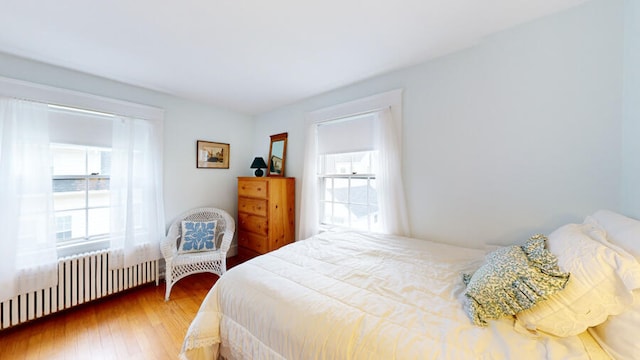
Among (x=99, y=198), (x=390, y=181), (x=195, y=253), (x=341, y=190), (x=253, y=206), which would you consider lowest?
(x=195, y=253)

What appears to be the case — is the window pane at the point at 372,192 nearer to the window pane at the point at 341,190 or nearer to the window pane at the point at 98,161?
the window pane at the point at 341,190

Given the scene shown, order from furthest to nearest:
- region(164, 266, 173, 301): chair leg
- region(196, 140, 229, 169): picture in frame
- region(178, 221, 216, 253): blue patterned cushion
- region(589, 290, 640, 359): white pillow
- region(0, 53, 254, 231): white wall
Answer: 1. region(196, 140, 229, 169): picture in frame
2. region(178, 221, 216, 253): blue patterned cushion
3. region(164, 266, 173, 301): chair leg
4. region(0, 53, 254, 231): white wall
5. region(589, 290, 640, 359): white pillow

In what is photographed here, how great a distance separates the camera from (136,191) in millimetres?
2539

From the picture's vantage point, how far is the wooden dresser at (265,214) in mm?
2879

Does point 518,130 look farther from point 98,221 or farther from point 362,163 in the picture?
point 98,221

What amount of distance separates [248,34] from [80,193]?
246 cm

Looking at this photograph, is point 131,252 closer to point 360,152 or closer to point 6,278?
point 6,278

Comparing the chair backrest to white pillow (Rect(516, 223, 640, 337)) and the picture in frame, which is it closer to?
the picture in frame

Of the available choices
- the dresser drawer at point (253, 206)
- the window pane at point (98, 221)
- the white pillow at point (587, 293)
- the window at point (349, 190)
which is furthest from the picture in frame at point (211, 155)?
the white pillow at point (587, 293)

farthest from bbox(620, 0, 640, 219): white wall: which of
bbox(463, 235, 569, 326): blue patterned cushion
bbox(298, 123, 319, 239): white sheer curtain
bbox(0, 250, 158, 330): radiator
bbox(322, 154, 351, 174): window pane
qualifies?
bbox(0, 250, 158, 330): radiator

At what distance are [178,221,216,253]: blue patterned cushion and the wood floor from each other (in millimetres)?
528

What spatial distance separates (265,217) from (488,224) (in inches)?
93.9

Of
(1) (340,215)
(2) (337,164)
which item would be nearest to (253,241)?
(1) (340,215)

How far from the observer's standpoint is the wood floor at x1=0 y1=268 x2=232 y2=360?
5.43 ft
